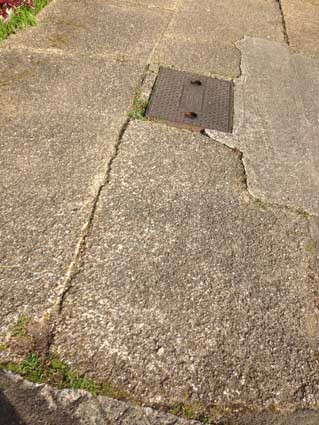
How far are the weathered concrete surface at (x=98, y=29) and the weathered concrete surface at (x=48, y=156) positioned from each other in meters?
0.29

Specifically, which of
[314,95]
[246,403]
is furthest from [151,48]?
[246,403]

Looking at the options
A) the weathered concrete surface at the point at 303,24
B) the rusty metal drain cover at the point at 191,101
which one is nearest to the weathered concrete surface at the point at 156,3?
the weathered concrete surface at the point at 303,24

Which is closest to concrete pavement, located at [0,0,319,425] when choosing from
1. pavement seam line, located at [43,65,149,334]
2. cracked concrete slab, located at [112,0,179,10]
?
pavement seam line, located at [43,65,149,334]

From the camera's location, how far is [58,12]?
4.97 m

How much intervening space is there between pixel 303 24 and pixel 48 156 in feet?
14.7

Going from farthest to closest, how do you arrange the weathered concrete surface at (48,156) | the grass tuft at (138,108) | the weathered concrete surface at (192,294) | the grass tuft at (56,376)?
the grass tuft at (138,108)
the weathered concrete surface at (48,156)
the weathered concrete surface at (192,294)
the grass tuft at (56,376)

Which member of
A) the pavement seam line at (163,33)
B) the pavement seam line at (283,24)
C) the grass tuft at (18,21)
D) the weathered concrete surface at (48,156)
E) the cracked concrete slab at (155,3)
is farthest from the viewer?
the cracked concrete slab at (155,3)

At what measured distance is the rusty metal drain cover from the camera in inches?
142

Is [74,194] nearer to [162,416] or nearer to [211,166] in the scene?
[211,166]

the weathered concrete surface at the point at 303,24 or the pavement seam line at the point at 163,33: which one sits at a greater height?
the pavement seam line at the point at 163,33

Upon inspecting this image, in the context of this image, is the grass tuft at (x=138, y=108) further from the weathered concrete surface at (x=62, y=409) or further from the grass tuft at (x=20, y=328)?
the weathered concrete surface at (x=62, y=409)

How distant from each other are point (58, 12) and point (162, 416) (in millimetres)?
4519

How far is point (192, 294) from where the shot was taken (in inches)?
90.0

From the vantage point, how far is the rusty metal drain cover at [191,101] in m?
3.61
